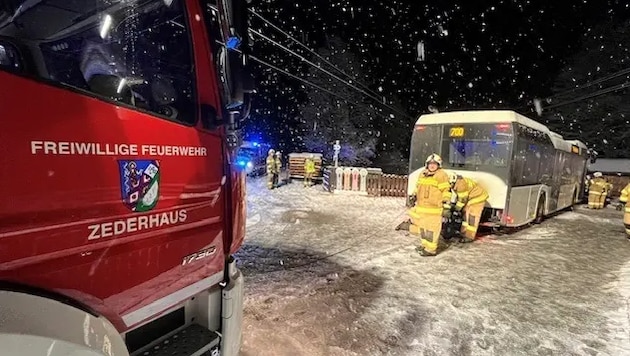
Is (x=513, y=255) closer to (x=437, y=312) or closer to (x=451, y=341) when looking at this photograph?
(x=437, y=312)

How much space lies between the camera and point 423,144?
416 inches

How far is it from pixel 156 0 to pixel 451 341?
163 inches

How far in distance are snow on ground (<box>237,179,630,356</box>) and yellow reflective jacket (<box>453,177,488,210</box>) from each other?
40.4 inches

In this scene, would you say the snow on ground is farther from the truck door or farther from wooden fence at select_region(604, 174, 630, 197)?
wooden fence at select_region(604, 174, 630, 197)

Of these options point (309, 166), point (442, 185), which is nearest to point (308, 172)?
point (309, 166)

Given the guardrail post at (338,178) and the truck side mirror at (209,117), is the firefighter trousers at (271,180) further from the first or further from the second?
the truck side mirror at (209,117)

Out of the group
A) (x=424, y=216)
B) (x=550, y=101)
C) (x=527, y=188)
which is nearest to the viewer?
(x=424, y=216)

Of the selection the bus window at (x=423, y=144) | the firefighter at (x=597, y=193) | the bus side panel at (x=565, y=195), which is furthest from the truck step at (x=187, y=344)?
the firefighter at (x=597, y=193)

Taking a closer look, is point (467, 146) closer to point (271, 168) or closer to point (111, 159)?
point (111, 159)

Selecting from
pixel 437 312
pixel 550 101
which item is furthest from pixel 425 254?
pixel 550 101

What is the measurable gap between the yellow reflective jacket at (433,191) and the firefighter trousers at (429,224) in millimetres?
19

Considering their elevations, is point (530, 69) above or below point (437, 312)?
above

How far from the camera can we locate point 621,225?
11.7m

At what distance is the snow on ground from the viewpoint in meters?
4.05
